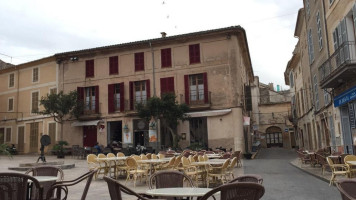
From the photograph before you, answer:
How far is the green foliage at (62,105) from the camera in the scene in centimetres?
2295

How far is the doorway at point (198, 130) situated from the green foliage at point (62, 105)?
27.8 ft

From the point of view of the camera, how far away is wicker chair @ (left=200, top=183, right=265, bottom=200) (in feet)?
9.47

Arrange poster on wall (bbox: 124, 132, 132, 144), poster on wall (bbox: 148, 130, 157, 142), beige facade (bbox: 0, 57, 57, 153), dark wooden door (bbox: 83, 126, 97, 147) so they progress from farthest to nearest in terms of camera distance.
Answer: beige facade (bbox: 0, 57, 57, 153) < dark wooden door (bbox: 83, 126, 97, 147) < poster on wall (bbox: 124, 132, 132, 144) < poster on wall (bbox: 148, 130, 157, 142)

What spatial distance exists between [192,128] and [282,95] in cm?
2845

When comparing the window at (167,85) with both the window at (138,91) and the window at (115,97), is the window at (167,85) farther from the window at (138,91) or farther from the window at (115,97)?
the window at (115,97)

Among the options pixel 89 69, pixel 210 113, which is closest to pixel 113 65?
pixel 89 69

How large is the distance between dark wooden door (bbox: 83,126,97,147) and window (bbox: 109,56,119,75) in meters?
4.32

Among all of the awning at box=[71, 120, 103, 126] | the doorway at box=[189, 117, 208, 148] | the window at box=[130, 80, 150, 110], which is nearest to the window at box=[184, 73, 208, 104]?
the doorway at box=[189, 117, 208, 148]

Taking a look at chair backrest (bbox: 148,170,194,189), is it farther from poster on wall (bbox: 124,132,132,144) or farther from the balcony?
poster on wall (bbox: 124,132,132,144)

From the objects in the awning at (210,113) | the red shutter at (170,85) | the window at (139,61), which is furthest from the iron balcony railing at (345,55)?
the window at (139,61)

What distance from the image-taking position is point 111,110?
23.9m

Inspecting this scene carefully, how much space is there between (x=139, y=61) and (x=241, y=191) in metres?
21.3

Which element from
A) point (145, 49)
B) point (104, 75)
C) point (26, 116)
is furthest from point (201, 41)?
point (26, 116)

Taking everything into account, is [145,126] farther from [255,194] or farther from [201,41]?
[255,194]
